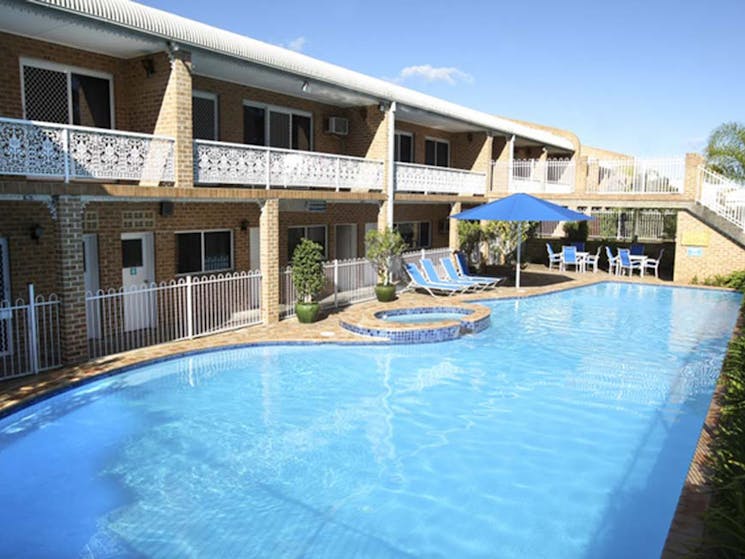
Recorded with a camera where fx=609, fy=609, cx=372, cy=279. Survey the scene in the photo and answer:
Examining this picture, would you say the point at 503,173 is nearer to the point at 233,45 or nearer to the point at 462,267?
the point at 462,267

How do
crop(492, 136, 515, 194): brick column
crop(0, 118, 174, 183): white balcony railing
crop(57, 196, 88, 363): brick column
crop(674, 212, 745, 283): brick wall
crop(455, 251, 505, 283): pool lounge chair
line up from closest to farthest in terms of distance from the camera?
1. crop(0, 118, 174, 183): white balcony railing
2. crop(57, 196, 88, 363): brick column
3. crop(455, 251, 505, 283): pool lounge chair
4. crop(674, 212, 745, 283): brick wall
5. crop(492, 136, 515, 194): brick column

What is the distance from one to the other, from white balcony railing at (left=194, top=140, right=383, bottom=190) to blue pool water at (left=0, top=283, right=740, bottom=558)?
4.03 metres

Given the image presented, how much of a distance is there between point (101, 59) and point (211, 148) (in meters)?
2.94

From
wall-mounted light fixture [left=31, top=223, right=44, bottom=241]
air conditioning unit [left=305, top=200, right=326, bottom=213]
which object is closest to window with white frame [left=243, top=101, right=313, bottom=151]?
air conditioning unit [left=305, top=200, right=326, bottom=213]

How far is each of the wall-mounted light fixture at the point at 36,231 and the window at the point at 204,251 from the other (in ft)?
11.7

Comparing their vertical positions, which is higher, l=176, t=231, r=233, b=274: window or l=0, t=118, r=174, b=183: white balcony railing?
l=0, t=118, r=174, b=183: white balcony railing

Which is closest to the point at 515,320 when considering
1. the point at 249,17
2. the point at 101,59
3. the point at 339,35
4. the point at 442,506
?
the point at 442,506

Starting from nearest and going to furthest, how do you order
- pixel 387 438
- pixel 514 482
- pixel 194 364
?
pixel 514 482 → pixel 387 438 → pixel 194 364

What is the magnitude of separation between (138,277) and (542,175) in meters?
18.8

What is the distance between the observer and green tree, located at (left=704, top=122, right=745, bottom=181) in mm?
25812

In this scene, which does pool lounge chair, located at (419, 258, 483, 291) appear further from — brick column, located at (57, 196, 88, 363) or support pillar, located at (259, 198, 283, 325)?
brick column, located at (57, 196, 88, 363)

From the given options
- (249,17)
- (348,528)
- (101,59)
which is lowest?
(348,528)

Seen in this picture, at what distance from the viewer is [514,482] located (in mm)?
7441

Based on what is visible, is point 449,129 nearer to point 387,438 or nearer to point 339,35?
point 339,35
